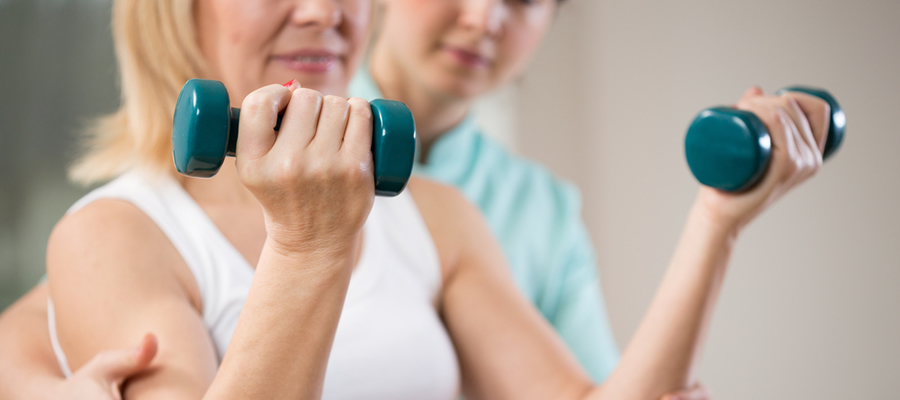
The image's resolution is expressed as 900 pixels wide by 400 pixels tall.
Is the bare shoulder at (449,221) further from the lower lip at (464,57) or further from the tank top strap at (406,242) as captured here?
the lower lip at (464,57)

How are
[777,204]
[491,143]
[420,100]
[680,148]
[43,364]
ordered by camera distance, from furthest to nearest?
[680,148]
[777,204]
[491,143]
[420,100]
[43,364]

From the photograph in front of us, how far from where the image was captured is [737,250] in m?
2.14

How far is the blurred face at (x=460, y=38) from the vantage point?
1240 millimetres

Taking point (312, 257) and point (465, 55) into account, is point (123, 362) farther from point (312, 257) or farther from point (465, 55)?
point (465, 55)

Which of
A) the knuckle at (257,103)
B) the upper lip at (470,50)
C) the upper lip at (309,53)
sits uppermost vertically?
the upper lip at (470,50)

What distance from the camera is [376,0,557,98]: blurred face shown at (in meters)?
1.24

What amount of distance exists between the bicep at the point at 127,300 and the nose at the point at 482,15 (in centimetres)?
70

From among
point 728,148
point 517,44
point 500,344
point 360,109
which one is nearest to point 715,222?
point 728,148

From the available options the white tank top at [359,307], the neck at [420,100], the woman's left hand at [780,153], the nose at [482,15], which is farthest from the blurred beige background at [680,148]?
the woman's left hand at [780,153]

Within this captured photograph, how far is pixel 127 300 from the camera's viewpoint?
64 cm

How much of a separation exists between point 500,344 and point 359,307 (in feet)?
0.63

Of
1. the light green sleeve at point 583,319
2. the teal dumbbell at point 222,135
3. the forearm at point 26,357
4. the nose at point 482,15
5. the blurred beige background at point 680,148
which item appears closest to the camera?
the teal dumbbell at point 222,135

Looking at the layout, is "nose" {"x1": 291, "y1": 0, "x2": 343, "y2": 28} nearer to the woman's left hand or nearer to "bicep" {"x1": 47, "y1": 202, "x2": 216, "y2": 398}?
"bicep" {"x1": 47, "y1": 202, "x2": 216, "y2": 398}

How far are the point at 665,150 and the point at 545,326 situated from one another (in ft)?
5.14
